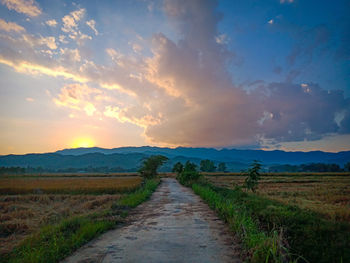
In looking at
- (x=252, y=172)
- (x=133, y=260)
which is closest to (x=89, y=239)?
(x=133, y=260)

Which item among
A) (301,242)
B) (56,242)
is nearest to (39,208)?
(56,242)

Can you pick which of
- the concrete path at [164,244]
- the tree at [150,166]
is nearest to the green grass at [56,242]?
the concrete path at [164,244]

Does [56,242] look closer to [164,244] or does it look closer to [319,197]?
[164,244]

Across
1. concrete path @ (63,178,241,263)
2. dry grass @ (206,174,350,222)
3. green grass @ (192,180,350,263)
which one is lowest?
dry grass @ (206,174,350,222)

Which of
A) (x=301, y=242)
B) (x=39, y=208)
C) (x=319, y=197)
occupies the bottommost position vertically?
(x=319, y=197)

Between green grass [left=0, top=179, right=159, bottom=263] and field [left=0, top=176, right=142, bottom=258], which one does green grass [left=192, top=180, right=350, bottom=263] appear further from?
field [left=0, top=176, right=142, bottom=258]

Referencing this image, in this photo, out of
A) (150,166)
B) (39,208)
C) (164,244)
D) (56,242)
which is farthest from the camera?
(150,166)

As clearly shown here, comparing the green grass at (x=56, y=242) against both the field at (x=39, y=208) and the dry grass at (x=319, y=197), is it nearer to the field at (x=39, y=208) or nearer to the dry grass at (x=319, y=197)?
the field at (x=39, y=208)

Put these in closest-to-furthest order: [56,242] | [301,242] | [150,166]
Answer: [301,242], [56,242], [150,166]

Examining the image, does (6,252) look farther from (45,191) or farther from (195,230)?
(45,191)

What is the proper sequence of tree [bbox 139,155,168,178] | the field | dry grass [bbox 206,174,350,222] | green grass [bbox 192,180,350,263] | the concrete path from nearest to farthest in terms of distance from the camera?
green grass [bbox 192,180,350,263]
the concrete path
the field
dry grass [bbox 206,174,350,222]
tree [bbox 139,155,168,178]

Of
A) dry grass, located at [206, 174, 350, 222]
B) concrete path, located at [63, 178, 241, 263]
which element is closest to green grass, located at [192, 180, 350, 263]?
concrete path, located at [63, 178, 241, 263]

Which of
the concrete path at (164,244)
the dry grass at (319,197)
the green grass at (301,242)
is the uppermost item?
the green grass at (301,242)

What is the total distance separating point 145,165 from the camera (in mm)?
40594
